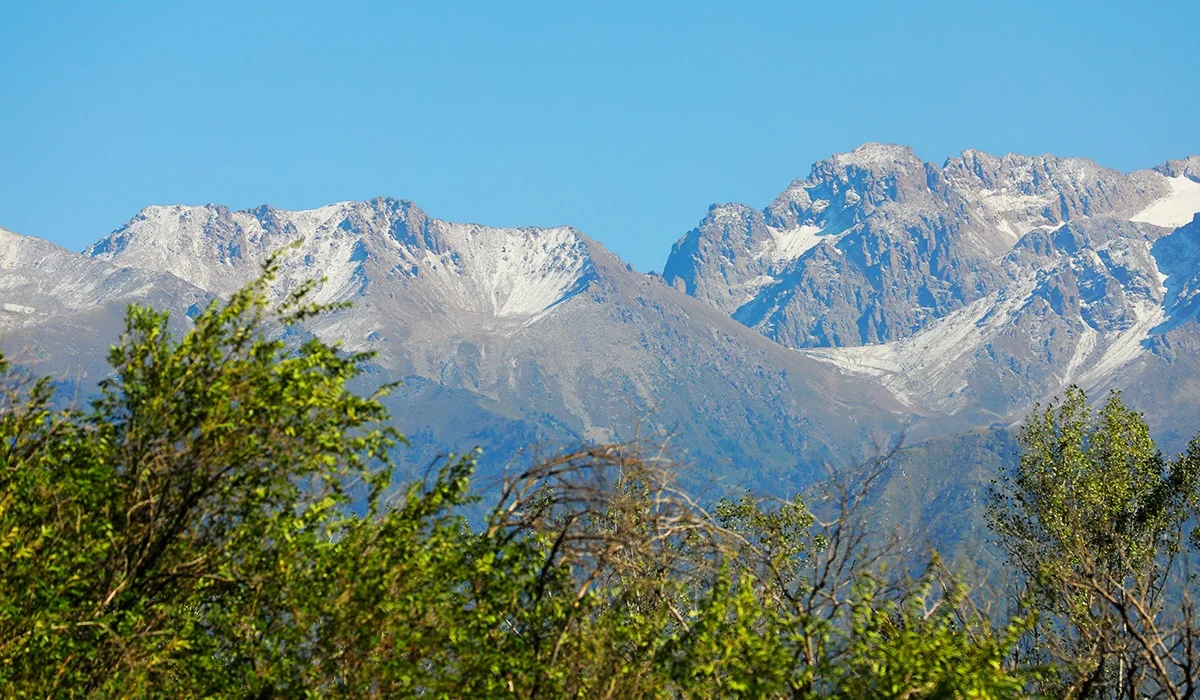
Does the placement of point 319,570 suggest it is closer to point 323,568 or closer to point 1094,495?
point 323,568

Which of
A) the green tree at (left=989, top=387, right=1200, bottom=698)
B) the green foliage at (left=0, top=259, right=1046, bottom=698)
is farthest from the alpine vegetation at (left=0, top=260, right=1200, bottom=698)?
the green tree at (left=989, top=387, right=1200, bottom=698)

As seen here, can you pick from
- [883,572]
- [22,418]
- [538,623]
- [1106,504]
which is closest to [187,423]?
[22,418]

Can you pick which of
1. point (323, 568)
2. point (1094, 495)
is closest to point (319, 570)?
point (323, 568)

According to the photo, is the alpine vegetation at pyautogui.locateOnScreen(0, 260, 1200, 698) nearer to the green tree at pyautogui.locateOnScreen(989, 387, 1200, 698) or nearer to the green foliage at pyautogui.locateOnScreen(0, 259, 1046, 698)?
the green foliage at pyautogui.locateOnScreen(0, 259, 1046, 698)

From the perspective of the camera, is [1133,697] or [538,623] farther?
[1133,697]

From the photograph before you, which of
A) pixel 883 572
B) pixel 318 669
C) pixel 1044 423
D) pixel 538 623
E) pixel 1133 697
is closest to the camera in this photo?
pixel 318 669

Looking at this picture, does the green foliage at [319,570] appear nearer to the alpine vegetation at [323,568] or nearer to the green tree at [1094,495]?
the alpine vegetation at [323,568]

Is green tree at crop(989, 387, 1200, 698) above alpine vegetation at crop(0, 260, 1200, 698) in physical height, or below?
above

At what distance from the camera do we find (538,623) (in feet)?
77.2

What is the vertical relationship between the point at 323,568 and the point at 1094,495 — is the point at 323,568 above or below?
below

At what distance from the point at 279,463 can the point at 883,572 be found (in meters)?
11.4

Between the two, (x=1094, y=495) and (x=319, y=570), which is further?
(x=1094, y=495)

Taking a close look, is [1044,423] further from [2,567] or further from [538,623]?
[2,567]

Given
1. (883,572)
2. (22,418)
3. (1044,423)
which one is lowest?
(883,572)
